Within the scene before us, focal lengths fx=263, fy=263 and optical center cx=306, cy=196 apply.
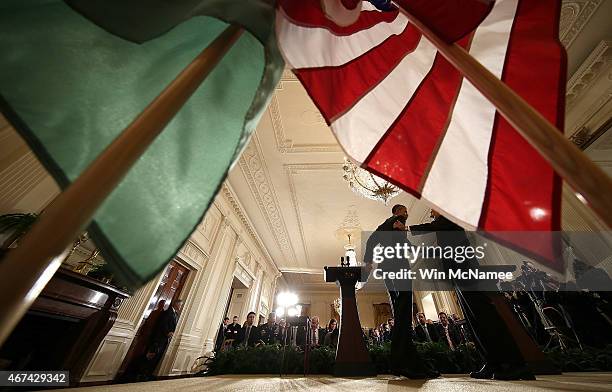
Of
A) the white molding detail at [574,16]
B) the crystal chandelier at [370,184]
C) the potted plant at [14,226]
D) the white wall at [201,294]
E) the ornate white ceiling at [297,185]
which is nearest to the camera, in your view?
the potted plant at [14,226]

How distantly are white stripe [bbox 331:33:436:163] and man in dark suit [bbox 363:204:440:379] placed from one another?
1.35 m

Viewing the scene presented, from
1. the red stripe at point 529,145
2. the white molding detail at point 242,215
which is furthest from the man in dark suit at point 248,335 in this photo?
the red stripe at point 529,145

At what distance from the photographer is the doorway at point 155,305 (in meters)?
3.71

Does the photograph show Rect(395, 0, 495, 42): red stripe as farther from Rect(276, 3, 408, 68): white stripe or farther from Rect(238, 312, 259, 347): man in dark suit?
Rect(238, 312, 259, 347): man in dark suit

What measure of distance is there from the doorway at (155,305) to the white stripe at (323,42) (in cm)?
332

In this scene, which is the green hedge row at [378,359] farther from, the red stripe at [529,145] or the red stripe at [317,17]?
the red stripe at [317,17]

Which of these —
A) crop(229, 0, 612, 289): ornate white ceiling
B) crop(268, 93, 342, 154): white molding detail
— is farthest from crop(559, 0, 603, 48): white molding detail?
crop(268, 93, 342, 154): white molding detail

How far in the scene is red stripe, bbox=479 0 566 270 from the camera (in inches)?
29.1

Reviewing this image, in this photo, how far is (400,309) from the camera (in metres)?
1.91

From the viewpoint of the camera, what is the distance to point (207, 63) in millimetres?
437

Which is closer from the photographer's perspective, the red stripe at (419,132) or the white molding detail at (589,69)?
the red stripe at (419,132)

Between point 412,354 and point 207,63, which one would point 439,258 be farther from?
point 207,63

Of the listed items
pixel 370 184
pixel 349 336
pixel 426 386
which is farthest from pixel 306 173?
pixel 426 386

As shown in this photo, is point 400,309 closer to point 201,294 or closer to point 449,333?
point 449,333
